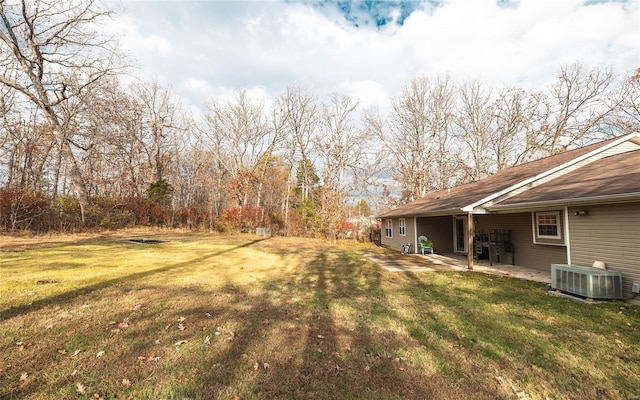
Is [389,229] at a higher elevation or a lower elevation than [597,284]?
higher

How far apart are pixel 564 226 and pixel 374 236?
1456 cm

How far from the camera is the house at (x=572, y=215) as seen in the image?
5.95m

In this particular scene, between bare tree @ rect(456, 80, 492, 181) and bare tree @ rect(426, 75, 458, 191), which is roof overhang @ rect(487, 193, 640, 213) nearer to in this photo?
bare tree @ rect(426, 75, 458, 191)

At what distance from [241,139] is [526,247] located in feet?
83.2

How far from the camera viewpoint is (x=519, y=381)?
2889mm

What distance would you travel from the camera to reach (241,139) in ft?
92.8

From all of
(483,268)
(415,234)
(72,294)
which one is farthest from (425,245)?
(72,294)

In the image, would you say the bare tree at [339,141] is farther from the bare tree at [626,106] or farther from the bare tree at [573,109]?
the bare tree at [626,106]

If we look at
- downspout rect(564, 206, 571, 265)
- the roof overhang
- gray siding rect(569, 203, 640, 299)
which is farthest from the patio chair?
gray siding rect(569, 203, 640, 299)

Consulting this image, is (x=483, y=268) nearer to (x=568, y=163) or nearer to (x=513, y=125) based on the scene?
(x=568, y=163)

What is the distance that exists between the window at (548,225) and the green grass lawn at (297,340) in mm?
2415

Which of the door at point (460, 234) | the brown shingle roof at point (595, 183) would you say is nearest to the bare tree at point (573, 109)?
the door at point (460, 234)

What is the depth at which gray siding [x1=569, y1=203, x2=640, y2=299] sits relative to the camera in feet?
19.2

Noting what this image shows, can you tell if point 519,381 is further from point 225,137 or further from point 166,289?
point 225,137
